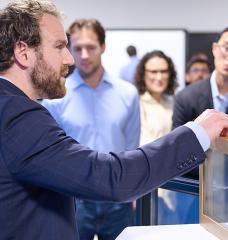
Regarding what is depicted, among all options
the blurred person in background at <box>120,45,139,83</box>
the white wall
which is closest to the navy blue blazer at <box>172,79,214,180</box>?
the blurred person in background at <box>120,45,139,83</box>

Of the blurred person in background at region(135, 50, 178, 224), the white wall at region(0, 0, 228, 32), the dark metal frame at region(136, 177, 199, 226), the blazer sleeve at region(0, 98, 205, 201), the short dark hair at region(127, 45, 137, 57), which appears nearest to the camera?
the blazer sleeve at region(0, 98, 205, 201)

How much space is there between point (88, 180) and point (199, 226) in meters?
0.40

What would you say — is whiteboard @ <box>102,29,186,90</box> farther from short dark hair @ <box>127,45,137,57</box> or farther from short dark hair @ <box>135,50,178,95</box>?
short dark hair @ <box>135,50,178,95</box>

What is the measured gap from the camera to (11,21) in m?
1.04

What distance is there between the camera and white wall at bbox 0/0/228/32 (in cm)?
505

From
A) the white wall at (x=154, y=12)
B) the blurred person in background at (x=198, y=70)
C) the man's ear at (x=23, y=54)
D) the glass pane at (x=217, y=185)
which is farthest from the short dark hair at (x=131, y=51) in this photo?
the man's ear at (x=23, y=54)

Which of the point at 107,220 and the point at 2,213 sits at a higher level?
the point at 2,213

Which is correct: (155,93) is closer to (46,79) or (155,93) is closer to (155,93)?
(155,93)

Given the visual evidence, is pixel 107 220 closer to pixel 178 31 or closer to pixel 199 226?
pixel 199 226

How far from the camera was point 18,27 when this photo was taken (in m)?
1.02

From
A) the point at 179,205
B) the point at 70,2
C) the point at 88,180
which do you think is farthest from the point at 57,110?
the point at 70,2

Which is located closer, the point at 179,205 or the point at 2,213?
the point at 2,213

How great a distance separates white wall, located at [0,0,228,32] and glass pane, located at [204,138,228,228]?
13.2ft

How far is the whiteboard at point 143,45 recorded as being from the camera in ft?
16.3
